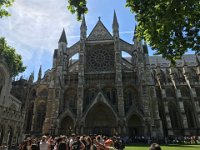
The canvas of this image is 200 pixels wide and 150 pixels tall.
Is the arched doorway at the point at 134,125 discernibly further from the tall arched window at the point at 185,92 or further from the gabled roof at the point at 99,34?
the tall arched window at the point at 185,92

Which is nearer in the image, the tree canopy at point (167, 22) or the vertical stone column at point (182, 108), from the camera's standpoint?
the tree canopy at point (167, 22)

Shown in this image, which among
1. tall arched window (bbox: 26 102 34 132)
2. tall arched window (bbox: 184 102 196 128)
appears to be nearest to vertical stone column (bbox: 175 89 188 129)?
tall arched window (bbox: 184 102 196 128)

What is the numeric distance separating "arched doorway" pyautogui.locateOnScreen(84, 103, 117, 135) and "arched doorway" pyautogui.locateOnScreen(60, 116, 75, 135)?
2.64 meters

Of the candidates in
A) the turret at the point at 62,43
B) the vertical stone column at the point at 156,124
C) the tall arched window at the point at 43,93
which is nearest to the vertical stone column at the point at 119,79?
the vertical stone column at the point at 156,124

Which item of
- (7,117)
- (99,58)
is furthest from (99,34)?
(7,117)

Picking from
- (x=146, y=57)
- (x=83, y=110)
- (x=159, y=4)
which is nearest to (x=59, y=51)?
(x=83, y=110)

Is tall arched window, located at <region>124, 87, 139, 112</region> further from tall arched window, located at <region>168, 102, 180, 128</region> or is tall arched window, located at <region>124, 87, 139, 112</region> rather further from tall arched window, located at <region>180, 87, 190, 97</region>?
tall arched window, located at <region>180, 87, 190, 97</region>

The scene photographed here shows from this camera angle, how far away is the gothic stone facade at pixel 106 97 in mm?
29844

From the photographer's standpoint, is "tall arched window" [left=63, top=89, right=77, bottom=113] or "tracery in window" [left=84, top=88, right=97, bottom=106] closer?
"tall arched window" [left=63, top=89, right=77, bottom=113]

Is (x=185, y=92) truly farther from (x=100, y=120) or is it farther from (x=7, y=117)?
(x=7, y=117)

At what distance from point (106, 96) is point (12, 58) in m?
16.6

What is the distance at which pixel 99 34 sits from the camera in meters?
37.9

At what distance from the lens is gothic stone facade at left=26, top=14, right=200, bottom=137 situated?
29844 millimetres

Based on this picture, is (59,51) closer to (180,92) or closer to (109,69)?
(109,69)
